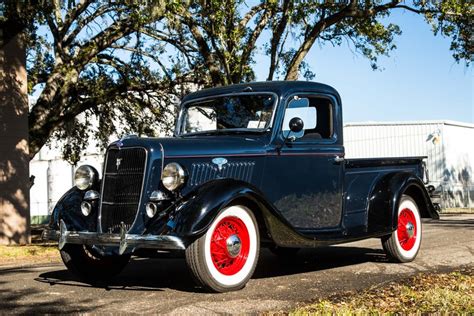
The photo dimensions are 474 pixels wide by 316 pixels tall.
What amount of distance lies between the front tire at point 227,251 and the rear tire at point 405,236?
2.45 m

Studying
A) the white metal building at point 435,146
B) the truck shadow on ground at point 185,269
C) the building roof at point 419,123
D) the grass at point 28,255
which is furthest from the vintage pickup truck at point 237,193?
the building roof at point 419,123

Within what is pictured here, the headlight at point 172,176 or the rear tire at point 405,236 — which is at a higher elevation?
the headlight at point 172,176

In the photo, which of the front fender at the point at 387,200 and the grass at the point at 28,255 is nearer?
the front fender at the point at 387,200

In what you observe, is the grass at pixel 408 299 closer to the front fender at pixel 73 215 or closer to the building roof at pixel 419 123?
the front fender at pixel 73 215

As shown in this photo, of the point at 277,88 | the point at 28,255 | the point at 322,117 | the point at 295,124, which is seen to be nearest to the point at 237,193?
the point at 295,124

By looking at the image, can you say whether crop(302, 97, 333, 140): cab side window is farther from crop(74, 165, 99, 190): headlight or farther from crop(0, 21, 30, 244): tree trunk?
crop(0, 21, 30, 244): tree trunk

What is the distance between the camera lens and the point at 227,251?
230 inches

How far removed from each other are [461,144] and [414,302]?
122 feet

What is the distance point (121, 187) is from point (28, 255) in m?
6.16

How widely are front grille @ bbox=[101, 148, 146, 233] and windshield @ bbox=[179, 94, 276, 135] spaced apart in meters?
1.28

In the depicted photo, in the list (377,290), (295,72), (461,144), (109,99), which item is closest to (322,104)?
(377,290)

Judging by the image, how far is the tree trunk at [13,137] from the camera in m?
14.4

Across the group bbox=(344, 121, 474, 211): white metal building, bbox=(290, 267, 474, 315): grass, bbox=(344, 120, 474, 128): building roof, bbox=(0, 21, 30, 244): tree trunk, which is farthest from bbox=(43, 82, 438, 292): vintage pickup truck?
bbox=(344, 120, 474, 128): building roof

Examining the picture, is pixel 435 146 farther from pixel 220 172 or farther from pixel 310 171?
pixel 220 172
